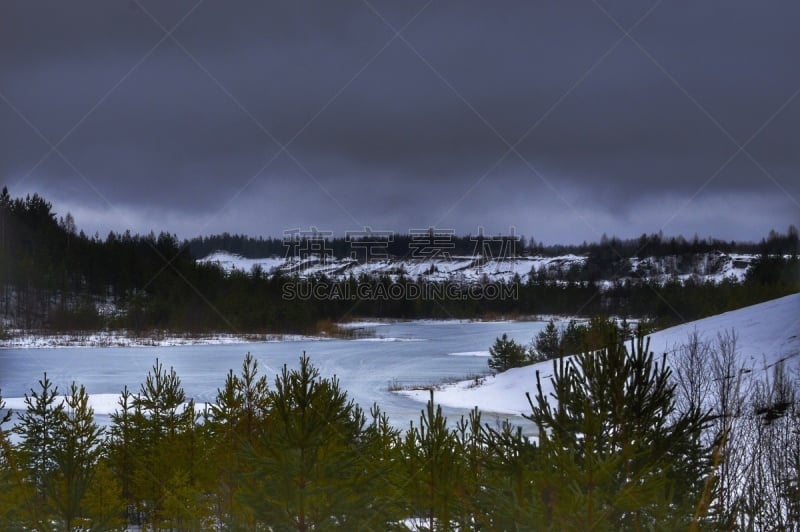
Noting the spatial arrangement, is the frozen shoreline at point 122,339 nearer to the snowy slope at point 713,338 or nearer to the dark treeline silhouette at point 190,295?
the dark treeline silhouette at point 190,295

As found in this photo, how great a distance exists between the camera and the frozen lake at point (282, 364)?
44.7 metres

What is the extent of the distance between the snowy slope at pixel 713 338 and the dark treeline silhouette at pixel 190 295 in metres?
38.6

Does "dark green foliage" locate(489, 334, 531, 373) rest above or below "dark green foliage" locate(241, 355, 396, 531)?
below

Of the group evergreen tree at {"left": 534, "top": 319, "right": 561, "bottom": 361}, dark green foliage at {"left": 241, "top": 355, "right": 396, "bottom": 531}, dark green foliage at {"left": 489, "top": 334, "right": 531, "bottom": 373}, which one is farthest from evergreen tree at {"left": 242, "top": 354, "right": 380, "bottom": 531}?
evergreen tree at {"left": 534, "top": 319, "right": 561, "bottom": 361}

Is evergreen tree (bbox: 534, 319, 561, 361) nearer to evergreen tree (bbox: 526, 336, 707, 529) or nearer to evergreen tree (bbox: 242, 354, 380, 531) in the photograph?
evergreen tree (bbox: 526, 336, 707, 529)

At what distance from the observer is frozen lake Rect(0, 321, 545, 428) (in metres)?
44.7

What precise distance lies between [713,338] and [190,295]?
82537mm

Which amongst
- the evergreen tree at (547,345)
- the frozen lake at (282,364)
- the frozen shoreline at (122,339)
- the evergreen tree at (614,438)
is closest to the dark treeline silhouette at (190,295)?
the frozen shoreline at (122,339)

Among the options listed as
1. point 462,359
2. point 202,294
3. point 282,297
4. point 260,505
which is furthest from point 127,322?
point 260,505

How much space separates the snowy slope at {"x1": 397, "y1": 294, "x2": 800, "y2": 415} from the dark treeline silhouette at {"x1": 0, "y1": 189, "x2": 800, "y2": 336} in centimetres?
3859

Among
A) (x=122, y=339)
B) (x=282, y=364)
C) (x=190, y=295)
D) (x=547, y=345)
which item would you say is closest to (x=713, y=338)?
(x=547, y=345)

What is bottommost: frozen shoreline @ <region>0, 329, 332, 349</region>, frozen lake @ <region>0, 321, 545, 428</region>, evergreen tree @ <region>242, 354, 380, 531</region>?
frozen lake @ <region>0, 321, 545, 428</region>

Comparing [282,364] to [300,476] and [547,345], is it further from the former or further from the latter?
[300,476]

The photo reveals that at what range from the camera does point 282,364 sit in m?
62.4
